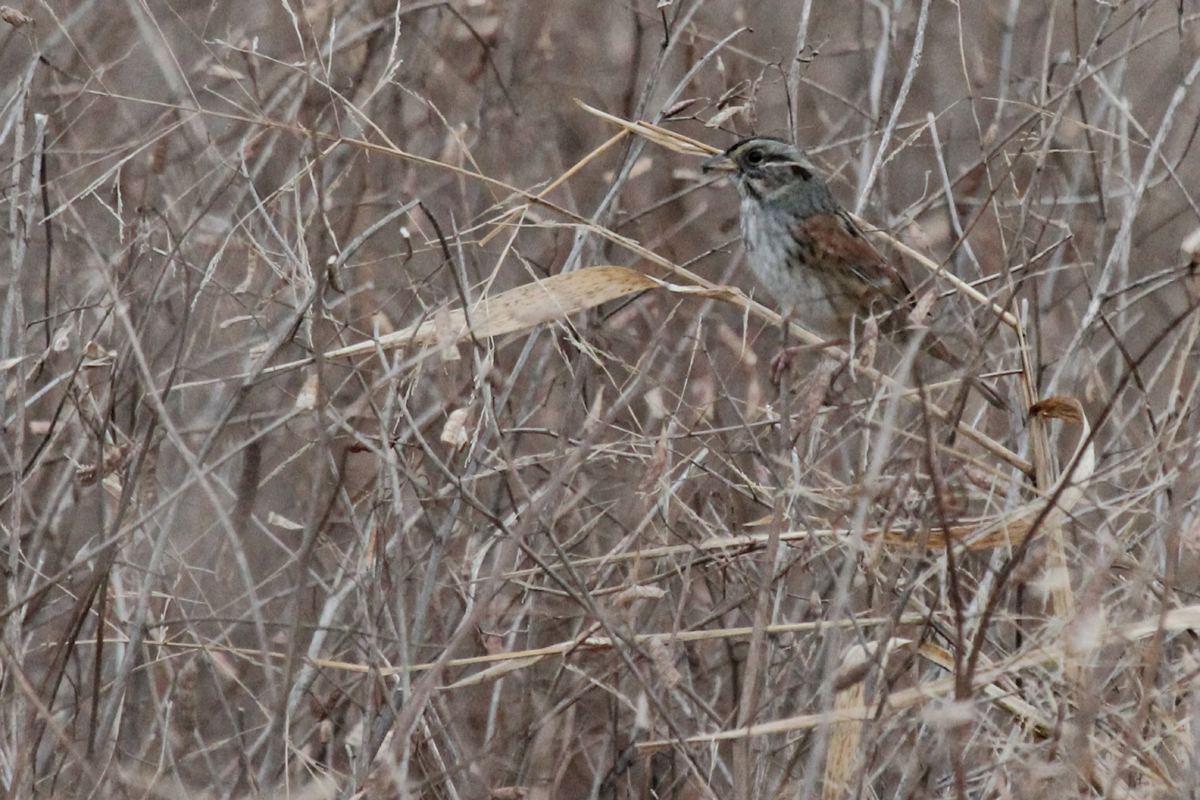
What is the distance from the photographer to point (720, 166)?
13.6ft

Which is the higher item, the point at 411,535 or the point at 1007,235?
the point at 1007,235

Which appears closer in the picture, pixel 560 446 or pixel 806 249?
pixel 560 446

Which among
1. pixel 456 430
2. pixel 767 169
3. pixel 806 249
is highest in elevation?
pixel 456 430

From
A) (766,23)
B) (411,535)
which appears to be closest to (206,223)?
(411,535)

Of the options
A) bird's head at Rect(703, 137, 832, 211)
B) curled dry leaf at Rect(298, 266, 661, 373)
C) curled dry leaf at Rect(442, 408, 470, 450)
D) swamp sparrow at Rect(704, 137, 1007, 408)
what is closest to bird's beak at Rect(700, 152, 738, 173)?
bird's head at Rect(703, 137, 832, 211)

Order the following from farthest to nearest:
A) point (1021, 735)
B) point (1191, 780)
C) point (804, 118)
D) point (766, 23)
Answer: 1. point (766, 23)
2. point (804, 118)
3. point (1021, 735)
4. point (1191, 780)

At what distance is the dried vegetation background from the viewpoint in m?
2.28

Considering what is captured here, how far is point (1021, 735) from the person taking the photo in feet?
7.82

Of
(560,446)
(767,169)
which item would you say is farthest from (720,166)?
(560,446)

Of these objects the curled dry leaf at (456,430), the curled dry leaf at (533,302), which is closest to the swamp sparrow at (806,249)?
the curled dry leaf at (533,302)

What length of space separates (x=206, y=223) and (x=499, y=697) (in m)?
1.56

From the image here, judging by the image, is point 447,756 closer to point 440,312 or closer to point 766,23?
point 440,312

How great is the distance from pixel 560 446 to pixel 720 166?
6.28ft

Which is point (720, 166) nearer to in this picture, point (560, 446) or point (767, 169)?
point (767, 169)
